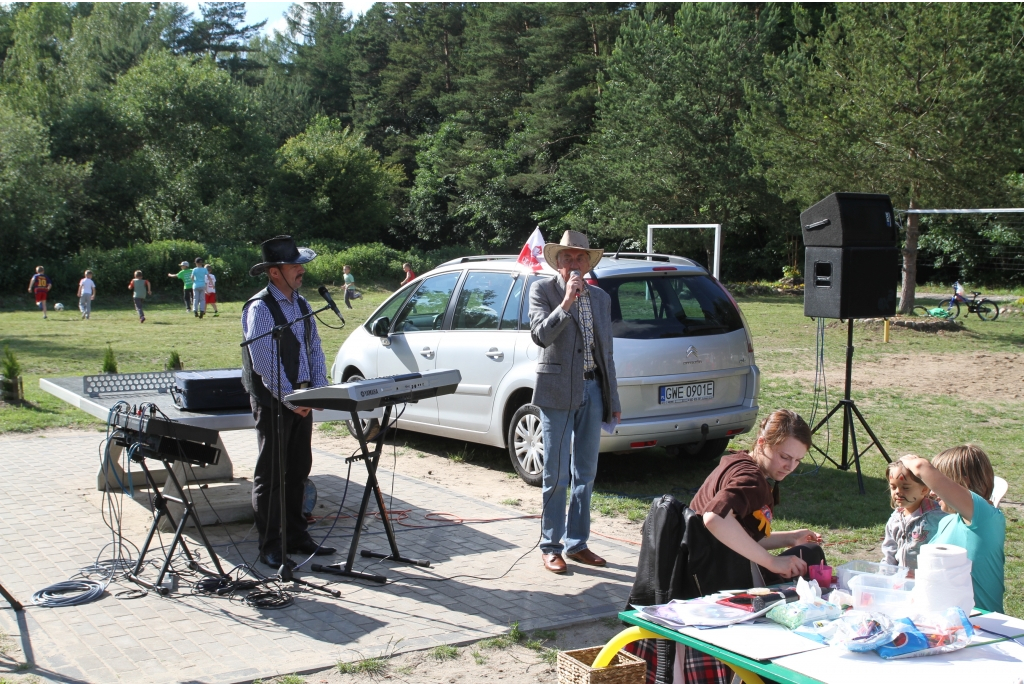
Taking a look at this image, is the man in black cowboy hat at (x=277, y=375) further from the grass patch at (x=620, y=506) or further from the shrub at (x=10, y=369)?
the shrub at (x=10, y=369)

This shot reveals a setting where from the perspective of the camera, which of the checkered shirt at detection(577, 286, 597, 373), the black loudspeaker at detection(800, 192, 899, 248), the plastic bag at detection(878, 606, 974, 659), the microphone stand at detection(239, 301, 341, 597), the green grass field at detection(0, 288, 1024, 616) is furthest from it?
the black loudspeaker at detection(800, 192, 899, 248)

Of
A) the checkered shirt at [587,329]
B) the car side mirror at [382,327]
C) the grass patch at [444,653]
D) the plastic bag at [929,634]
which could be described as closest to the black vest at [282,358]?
the checkered shirt at [587,329]

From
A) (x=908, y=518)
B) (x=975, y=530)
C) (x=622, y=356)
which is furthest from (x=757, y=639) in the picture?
(x=622, y=356)

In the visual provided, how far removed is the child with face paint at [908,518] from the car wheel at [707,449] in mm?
4357

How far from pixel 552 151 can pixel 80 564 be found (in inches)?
1795

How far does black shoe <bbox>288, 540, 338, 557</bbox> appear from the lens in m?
5.99

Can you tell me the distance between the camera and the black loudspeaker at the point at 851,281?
327 inches

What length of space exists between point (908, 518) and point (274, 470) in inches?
139

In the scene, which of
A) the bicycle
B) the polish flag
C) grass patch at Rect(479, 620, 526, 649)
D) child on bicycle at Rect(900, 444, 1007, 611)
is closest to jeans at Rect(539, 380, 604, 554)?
grass patch at Rect(479, 620, 526, 649)

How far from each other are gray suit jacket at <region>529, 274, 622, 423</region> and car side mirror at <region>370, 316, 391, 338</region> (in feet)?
11.3

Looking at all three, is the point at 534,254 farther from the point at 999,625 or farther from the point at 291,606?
the point at 999,625

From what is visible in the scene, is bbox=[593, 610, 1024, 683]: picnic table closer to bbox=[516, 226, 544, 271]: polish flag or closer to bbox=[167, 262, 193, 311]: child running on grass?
bbox=[516, 226, 544, 271]: polish flag

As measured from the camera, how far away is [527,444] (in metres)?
7.84

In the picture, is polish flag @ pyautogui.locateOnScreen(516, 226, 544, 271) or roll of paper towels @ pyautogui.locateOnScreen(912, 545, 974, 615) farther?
polish flag @ pyautogui.locateOnScreen(516, 226, 544, 271)
